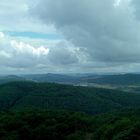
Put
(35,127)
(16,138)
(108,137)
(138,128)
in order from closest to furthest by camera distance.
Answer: (138,128), (108,137), (16,138), (35,127)

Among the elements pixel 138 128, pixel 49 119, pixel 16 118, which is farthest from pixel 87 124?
pixel 138 128

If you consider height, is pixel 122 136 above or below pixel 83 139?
above

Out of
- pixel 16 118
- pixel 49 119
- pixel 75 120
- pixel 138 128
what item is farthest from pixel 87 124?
pixel 138 128

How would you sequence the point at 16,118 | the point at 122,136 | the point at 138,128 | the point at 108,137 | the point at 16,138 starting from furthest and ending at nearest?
1. the point at 16,118
2. the point at 16,138
3. the point at 108,137
4. the point at 138,128
5. the point at 122,136

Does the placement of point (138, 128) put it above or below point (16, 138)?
above

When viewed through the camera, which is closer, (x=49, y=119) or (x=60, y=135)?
(x=60, y=135)

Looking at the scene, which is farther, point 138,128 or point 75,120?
point 75,120

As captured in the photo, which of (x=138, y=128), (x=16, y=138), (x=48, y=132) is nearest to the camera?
(x=138, y=128)

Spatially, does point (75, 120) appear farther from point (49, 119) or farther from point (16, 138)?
point (16, 138)

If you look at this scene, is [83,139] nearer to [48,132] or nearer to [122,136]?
[48,132]
